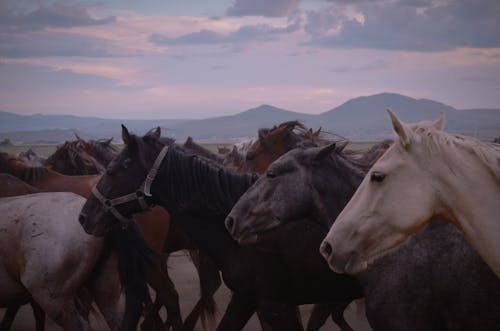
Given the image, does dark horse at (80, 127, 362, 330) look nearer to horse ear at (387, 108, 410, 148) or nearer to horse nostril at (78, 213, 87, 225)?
horse nostril at (78, 213, 87, 225)

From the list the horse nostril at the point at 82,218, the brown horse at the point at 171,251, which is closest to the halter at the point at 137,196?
the horse nostril at the point at 82,218

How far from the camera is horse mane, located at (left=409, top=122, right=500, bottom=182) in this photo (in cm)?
273

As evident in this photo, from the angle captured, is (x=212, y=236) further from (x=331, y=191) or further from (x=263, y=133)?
(x=263, y=133)

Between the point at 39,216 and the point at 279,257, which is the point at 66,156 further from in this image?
the point at 279,257

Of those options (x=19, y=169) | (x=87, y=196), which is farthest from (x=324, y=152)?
(x=19, y=169)

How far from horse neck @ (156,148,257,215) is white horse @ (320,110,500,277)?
6.44 ft

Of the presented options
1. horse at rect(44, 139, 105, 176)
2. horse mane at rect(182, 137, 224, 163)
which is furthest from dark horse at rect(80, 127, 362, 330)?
horse at rect(44, 139, 105, 176)

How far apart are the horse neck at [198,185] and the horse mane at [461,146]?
210 cm

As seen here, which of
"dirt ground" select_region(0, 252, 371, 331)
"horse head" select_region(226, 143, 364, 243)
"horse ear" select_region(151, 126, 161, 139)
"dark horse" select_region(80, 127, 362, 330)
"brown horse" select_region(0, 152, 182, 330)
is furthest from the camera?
"dirt ground" select_region(0, 252, 371, 331)

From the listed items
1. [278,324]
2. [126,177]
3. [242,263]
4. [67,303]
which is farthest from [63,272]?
[278,324]

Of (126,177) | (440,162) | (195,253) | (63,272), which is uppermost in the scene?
(440,162)

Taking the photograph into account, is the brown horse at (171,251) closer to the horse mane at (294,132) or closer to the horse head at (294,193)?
the horse mane at (294,132)

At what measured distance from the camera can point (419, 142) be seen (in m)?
2.79

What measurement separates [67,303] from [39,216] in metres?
0.75
